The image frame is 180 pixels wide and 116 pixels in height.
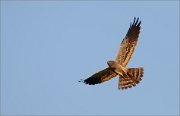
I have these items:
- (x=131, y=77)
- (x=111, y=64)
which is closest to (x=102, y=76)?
(x=111, y=64)

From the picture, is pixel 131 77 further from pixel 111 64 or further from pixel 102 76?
pixel 102 76

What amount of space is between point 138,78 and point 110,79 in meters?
1.20

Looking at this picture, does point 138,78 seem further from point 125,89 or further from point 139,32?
point 139,32

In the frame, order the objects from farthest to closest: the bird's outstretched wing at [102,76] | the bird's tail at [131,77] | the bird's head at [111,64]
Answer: the bird's outstretched wing at [102,76], the bird's head at [111,64], the bird's tail at [131,77]

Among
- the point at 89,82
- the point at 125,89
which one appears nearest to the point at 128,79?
the point at 125,89

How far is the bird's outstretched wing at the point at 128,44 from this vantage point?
51.0ft

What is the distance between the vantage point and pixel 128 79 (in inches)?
583

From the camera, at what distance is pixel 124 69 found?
48.9 feet

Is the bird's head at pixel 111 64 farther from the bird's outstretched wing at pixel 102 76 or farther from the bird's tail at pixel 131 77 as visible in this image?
the bird's tail at pixel 131 77

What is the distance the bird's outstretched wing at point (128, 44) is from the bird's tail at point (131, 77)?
0.51 meters

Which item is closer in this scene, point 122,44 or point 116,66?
point 116,66

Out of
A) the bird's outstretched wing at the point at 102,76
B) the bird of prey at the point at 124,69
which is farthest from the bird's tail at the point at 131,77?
the bird's outstretched wing at the point at 102,76

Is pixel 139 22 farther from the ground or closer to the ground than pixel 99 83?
farther from the ground

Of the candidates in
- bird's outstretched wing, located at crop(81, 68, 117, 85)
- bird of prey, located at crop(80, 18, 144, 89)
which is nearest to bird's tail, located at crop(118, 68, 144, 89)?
bird of prey, located at crop(80, 18, 144, 89)
